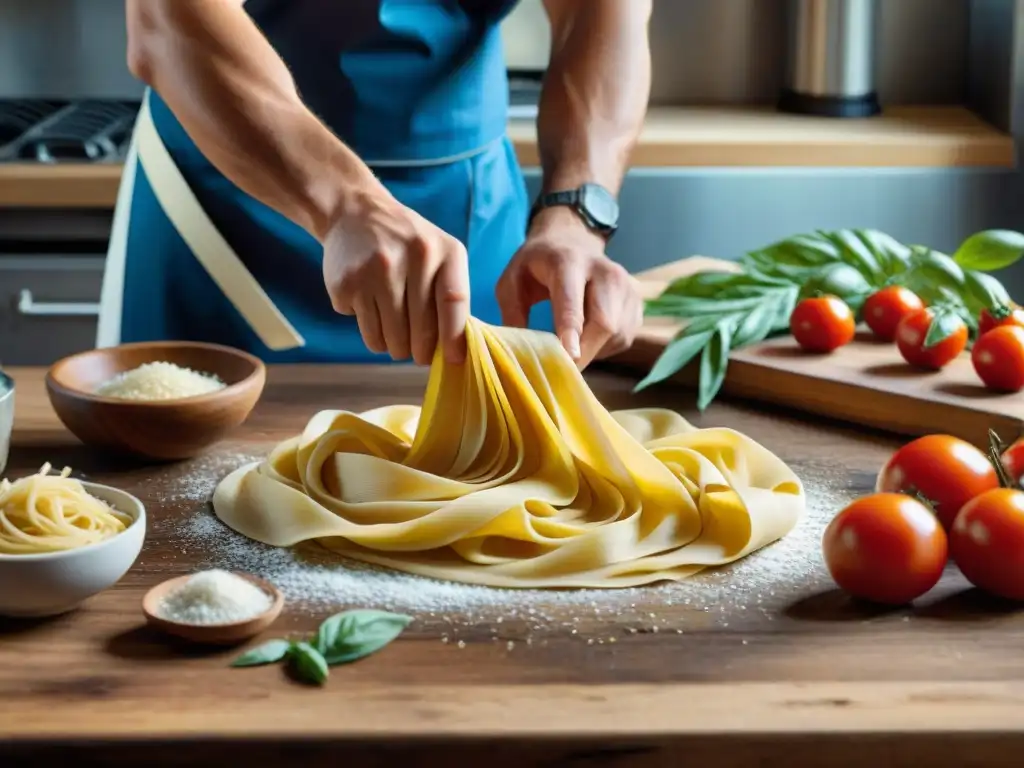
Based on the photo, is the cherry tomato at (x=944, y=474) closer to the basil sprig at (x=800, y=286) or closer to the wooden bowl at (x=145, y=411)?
the basil sprig at (x=800, y=286)

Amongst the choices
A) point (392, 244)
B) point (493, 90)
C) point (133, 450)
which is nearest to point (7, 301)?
point (493, 90)

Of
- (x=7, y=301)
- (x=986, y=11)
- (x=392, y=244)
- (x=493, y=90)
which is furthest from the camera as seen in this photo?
(x=986, y=11)

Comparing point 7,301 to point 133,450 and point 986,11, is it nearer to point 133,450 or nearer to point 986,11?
point 133,450

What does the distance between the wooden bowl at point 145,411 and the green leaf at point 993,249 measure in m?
0.91

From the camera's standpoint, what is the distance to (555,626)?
3.48 feet

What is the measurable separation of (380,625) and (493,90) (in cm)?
108

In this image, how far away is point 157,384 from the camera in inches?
55.0

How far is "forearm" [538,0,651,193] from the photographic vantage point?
1.75 m

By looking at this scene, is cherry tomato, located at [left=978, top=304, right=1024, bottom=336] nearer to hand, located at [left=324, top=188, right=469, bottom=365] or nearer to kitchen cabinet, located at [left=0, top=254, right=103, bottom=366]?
hand, located at [left=324, top=188, right=469, bottom=365]

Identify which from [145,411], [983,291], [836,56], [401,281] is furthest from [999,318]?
[836,56]

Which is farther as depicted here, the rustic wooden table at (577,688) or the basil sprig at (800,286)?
the basil sprig at (800,286)

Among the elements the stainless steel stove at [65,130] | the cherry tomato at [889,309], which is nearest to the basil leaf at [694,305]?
the cherry tomato at [889,309]

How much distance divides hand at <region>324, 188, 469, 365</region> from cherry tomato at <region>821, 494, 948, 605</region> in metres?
0.41

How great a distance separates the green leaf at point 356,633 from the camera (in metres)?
1.00
